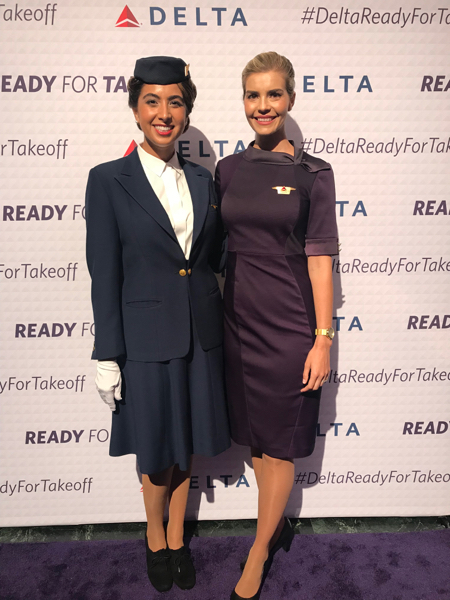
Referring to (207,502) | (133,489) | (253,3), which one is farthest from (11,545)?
(253,3)

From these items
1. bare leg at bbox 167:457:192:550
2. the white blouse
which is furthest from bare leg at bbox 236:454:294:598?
the white blouse

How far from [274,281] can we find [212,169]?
30.9 inches

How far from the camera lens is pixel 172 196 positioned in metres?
1.76

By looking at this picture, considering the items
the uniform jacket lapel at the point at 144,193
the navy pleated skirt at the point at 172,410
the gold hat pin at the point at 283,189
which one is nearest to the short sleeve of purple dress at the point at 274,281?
the gold hat pin at the point at 283,189

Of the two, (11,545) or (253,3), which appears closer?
(253,3)

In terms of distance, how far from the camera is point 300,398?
71.8 inches

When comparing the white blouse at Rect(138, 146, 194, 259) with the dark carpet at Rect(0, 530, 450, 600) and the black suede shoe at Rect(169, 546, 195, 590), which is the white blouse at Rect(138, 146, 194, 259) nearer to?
the black suede shoe at Rect(169, 546, 195, 590)

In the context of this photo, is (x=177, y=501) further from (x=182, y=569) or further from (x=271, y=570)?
(x=271, y=570)

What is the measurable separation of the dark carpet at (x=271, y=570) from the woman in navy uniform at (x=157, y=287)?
609mm

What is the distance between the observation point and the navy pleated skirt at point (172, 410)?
1.76m

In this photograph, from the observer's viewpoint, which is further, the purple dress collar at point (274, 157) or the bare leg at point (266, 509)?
the bare leg at point (266, 509)

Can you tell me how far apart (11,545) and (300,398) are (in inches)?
71.3

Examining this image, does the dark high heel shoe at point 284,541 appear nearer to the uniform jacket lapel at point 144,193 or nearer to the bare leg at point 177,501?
the bare leg at point 177,501

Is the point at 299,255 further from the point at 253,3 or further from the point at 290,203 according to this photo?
the point at 253,3
